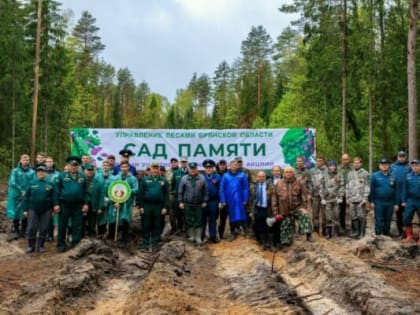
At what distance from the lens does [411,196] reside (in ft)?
36.2

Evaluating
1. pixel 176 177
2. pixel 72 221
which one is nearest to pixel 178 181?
pixel 176 177

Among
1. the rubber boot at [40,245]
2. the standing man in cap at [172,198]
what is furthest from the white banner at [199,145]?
the rubber boot at [40,245]

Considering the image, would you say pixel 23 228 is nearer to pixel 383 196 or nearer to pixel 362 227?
pixel 362 227

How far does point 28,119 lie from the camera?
103 feet

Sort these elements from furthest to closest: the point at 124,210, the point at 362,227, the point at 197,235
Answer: the point at 362,227 < the point at 197,235 < the point at 124,210

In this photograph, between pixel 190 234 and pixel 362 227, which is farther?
pixel 362 227

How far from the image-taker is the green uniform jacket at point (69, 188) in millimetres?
10633

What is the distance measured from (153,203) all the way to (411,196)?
5.40 metres

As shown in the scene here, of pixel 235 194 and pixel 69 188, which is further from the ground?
pixel 69 188

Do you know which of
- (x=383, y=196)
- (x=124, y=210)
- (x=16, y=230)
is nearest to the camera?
(x=124, y=210)

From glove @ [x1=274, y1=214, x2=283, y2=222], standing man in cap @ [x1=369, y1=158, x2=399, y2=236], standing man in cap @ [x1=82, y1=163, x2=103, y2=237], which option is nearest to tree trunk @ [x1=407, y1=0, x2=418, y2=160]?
standing man in cap @ [x1=369, y1=158, x2=399, y2=236]

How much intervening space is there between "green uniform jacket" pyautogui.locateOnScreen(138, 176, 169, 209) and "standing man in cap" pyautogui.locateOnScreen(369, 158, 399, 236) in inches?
179

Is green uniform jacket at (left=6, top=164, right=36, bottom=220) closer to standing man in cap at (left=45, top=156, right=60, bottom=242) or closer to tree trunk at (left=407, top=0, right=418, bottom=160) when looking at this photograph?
standing man in cap at (left=45, top=156, right=60, bottom=242)

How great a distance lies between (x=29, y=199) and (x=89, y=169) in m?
1.38
